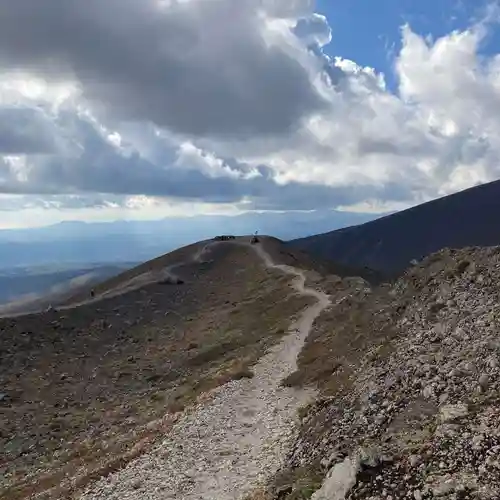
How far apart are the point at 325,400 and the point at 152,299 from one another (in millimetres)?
57807

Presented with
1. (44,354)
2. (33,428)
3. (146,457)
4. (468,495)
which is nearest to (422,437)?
(468,495)

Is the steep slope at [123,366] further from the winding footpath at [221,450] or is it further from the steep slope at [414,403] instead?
the steep slope at [414,403]

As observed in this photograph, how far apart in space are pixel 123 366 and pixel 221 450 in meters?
32.2

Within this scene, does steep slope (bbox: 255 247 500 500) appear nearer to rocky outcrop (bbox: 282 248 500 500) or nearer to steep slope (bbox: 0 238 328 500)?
rocky outcrop (bbox: 282 248 500 500)

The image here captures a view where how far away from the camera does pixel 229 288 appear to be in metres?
89.2

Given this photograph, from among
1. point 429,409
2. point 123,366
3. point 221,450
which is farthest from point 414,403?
point 123,366

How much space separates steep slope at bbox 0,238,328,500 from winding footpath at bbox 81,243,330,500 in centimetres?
44

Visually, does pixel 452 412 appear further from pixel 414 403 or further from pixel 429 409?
pixel 414 403

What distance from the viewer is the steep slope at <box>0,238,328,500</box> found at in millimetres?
29438

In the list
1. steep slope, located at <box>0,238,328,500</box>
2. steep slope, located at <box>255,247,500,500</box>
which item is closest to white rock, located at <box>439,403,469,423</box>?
steep slope, located at <box>255,247,500,500</box>

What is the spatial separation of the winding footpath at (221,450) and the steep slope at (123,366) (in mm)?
442

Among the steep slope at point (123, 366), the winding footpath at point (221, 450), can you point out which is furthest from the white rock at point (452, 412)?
the steep slope at point (123, 366)

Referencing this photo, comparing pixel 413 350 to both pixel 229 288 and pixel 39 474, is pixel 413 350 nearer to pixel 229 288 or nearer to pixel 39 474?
pixel 39 474

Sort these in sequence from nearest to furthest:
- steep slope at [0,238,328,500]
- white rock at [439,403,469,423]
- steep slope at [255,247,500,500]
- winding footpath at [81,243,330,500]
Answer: steep slope at [255,247,500,500]
white rock at [439,403,469,423]
winding footpath at [81,243,330,500]
steep slope at [0,238,328,500]
